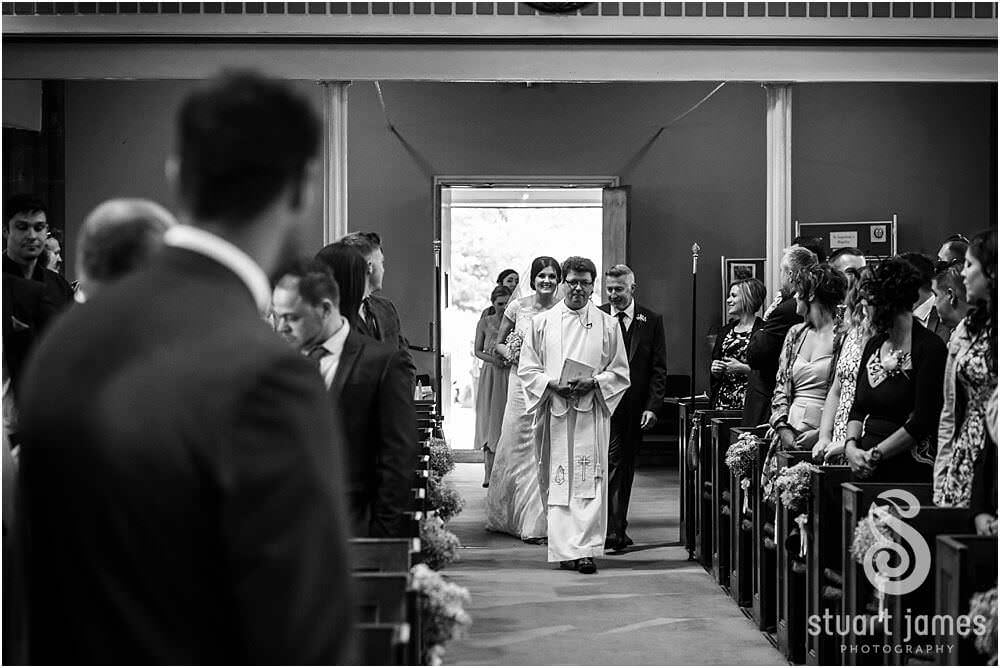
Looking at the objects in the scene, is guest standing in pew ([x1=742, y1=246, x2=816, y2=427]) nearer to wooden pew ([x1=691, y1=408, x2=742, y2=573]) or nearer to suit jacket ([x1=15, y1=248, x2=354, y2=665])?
wooden pew ([x1=691, y1=408, x2=742, y2=573])

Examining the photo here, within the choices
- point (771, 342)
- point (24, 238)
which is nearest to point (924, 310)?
point (771, 342)

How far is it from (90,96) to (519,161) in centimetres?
435

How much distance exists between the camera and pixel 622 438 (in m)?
7.71

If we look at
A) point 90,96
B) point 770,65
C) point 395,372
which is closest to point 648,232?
point 770,65

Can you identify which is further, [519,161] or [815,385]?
[519,161]

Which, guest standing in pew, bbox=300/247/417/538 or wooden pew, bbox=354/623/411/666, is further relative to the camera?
guest standing in pew, bbox=300/247/417/538

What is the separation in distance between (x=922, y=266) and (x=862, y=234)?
7116mm

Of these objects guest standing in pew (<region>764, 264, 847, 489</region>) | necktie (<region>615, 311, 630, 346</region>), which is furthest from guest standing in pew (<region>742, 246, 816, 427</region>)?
necktie (<region>615, 311, 630, 346</region>)

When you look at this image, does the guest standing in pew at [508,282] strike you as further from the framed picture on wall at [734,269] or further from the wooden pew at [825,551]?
the wooden pew at [825,551]

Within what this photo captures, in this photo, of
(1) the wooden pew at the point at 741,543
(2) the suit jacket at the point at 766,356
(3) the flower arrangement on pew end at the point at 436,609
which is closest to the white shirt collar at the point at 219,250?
(3) the flower arrangement on pew end at the point at 436,609

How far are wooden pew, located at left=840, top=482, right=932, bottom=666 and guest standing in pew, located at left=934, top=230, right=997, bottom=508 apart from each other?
23 cm

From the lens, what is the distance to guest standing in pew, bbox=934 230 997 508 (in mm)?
3756

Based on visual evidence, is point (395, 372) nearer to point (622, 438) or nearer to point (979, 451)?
point (979, 451)

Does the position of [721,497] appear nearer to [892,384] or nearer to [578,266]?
[578,266]
